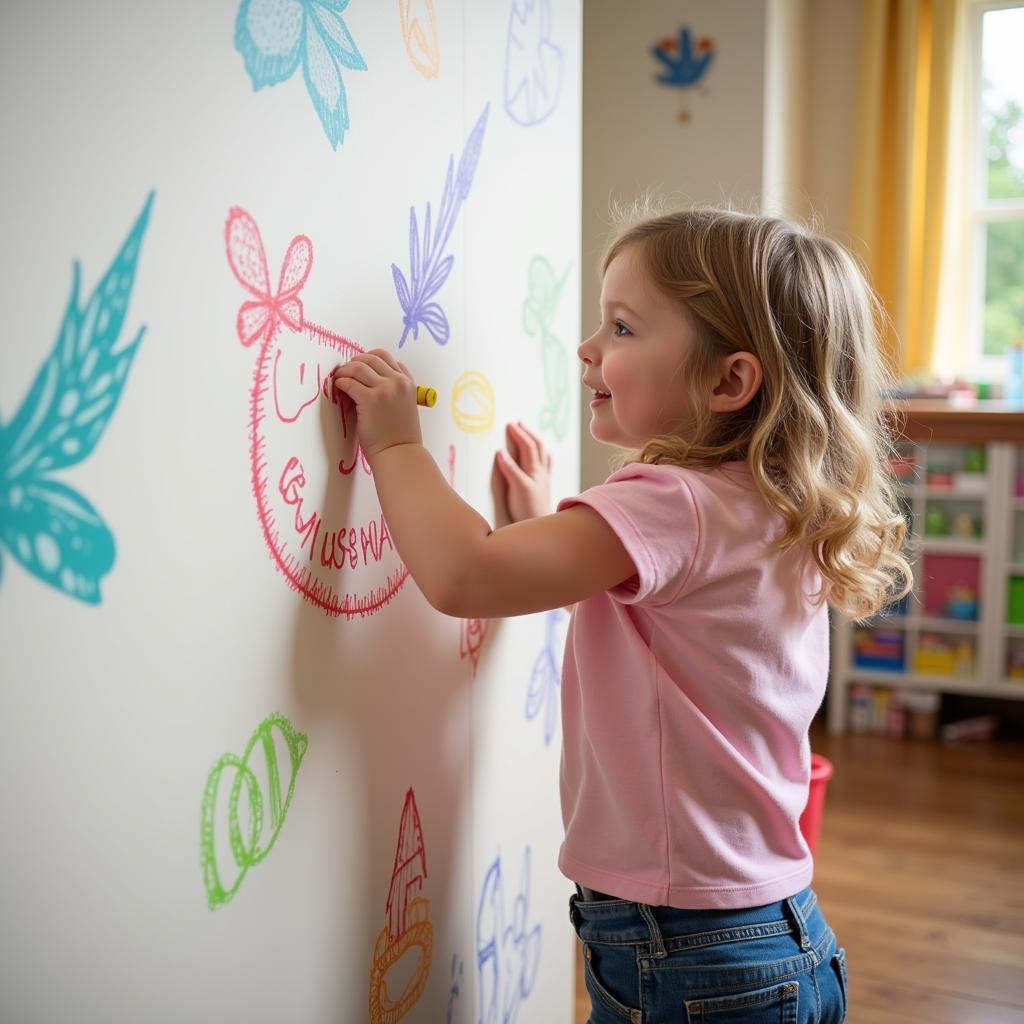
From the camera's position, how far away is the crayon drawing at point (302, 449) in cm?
66

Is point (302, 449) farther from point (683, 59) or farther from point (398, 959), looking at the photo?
point (683, 59)

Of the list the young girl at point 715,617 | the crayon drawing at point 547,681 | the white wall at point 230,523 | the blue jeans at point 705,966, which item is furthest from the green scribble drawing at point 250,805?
the crayon drawing at point 547,681

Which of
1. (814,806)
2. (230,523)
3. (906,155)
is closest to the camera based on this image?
(230,523)

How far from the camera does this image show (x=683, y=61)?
2908mm

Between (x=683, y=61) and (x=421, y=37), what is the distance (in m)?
2.32

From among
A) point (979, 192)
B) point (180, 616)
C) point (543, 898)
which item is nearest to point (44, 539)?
point (180, 616)

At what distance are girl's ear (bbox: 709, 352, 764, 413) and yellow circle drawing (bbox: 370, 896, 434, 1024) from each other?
0.49 metres

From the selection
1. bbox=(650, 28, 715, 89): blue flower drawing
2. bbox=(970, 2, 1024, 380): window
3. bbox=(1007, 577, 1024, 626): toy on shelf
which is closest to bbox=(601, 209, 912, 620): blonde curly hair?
bbox=(650, 28, 715, 89): blue flower drawing

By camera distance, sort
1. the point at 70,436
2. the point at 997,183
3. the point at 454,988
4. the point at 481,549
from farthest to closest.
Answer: the point at 997,183, the point at 454,988, the point at 481,549, the point at 70,436

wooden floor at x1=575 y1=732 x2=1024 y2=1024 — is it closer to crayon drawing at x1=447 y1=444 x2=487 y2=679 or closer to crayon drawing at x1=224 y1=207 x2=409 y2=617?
crayon drawing at x1=447 y1=444 x2=487 y2=679

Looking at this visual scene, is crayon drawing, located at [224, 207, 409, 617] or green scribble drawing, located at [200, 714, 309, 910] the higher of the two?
crayon drawing, located at [224, 207, 409, 617]

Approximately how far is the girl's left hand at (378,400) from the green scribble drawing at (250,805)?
21 centimetres

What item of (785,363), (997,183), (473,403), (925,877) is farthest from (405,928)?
(997,183)

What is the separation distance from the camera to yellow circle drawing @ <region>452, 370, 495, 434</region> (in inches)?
37.1
